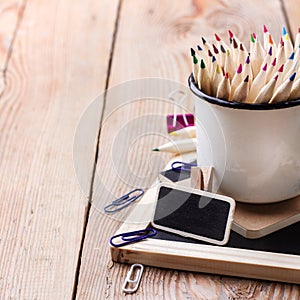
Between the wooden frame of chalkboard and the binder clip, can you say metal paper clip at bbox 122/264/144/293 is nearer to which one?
the wooden frame of chalkboard

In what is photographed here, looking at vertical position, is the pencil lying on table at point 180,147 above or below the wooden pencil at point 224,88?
below

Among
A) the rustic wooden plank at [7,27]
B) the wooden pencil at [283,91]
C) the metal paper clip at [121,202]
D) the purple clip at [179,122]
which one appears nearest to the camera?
the wooden pencil at [283,91]

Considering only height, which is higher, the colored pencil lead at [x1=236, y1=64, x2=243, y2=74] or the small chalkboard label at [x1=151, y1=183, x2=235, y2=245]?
the colored pencil lead at [x1=236, y1=64, x2=243, y2=74]

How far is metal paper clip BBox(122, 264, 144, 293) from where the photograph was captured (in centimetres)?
78

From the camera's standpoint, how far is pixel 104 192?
958 millimetres

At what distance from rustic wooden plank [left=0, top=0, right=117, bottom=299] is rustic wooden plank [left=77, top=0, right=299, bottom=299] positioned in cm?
2

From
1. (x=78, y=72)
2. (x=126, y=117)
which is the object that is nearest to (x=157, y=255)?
(x=126, y=117)

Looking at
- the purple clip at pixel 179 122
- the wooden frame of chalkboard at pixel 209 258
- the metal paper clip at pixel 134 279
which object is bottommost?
the metal paper clip at pixel 134 279

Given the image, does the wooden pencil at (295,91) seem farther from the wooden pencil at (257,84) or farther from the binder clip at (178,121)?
the binder clip at (178,121)

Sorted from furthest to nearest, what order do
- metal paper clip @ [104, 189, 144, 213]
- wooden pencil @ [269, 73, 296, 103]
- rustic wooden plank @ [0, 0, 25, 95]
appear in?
rustic wooden plank @ [0, 0, 25, 95]
metal paper clip @ [104, 189, 144, 213]
wooden pencil @ [269, 73, 296, 103]

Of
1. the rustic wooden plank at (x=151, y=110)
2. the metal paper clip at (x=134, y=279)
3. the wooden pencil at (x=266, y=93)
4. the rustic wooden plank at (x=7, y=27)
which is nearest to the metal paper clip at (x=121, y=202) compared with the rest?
the rustic wooden plank at (x=151, y=110)

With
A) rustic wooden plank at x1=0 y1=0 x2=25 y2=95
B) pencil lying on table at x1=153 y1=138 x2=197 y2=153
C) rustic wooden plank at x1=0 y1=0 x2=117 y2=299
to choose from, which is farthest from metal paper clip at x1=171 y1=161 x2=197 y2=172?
rustic wooden plank at x1=0 y1=0 x2=25 y2=95

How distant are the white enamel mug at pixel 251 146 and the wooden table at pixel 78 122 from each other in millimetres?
111

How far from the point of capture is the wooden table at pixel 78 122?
0.79 metres
